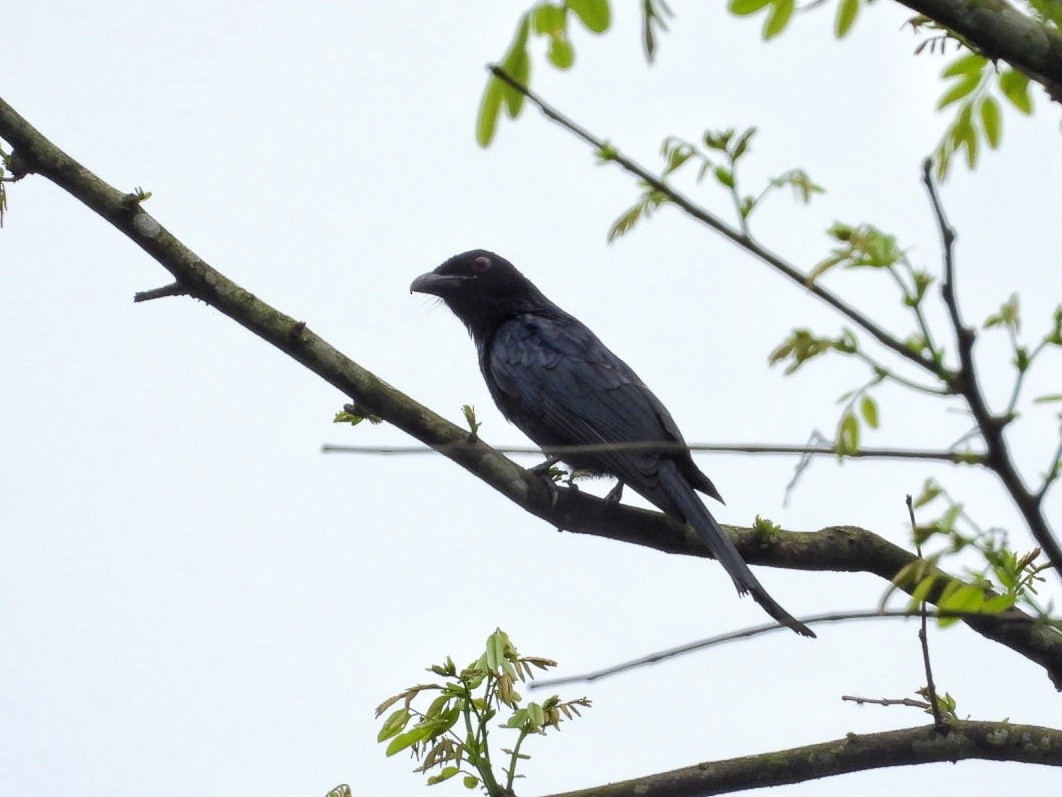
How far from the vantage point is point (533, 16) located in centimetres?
190

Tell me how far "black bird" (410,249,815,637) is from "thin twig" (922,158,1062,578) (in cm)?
330

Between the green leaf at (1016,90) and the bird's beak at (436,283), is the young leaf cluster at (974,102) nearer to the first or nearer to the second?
the green leaf at (1016,90)

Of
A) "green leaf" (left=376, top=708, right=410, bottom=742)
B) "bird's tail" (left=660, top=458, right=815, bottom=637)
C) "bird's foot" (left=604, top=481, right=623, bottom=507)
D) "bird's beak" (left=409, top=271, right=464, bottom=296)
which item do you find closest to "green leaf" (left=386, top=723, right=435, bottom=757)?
"green leaf" (left=376, top=708, right=410, bottom=742)

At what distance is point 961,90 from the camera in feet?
7.78

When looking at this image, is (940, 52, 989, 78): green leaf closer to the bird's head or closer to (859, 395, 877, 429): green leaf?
(859, 395, 877, 429): green leaf

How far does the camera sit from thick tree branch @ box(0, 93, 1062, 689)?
423 cm

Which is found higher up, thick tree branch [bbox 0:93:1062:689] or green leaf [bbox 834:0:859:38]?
thick tree branch [bbox 0:93:1062:689]

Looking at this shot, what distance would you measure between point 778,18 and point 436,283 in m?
6.01

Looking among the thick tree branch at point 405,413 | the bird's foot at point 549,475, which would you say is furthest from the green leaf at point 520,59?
the bird's foot at point 549,475

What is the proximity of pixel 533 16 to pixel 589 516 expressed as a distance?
3315 mm

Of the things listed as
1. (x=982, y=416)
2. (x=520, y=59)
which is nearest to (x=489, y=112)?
(x=520, y=59)

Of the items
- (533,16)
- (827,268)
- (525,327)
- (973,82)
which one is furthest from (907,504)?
(525,327)

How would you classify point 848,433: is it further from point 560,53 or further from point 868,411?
point 560,53

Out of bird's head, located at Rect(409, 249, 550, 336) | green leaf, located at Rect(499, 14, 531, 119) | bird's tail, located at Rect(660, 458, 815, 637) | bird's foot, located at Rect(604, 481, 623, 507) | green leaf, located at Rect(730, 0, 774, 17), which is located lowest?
green leaf, located at Rect(499, 14, 531, 119)
